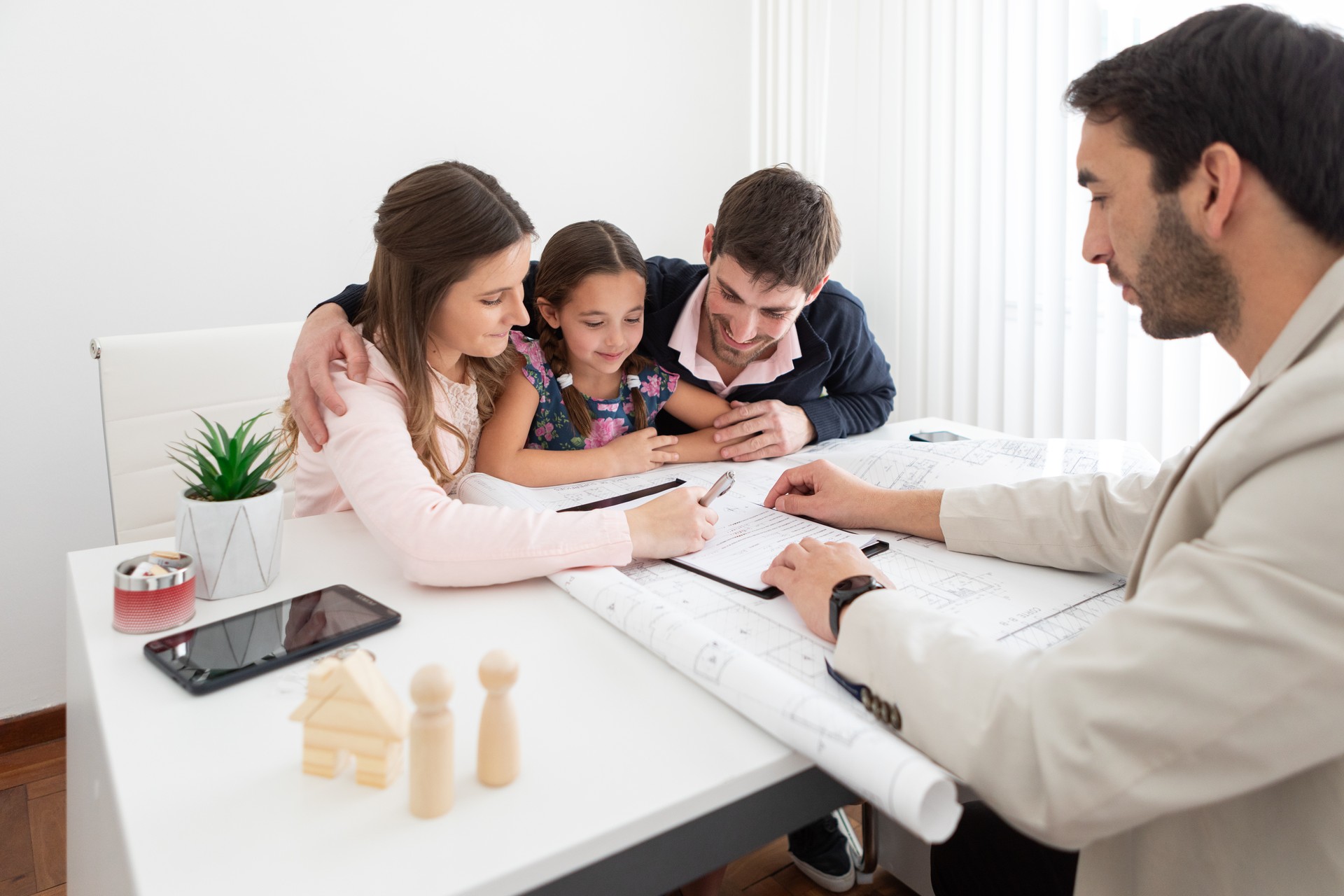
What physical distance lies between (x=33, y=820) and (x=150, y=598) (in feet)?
4.51

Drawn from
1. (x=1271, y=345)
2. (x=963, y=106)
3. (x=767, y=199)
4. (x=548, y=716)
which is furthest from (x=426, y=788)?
(x=963, y=106)

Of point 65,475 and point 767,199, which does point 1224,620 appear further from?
point 65,475

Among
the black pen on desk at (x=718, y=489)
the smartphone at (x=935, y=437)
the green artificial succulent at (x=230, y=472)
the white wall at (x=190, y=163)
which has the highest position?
the white wall at (x=190, y=163)

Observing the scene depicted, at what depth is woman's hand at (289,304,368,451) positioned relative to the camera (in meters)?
1.20

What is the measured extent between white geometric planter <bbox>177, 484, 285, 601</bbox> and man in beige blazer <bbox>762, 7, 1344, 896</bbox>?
0.57 m

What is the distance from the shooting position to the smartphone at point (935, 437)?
169 centimetres

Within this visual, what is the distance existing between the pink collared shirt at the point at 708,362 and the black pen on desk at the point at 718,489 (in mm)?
392

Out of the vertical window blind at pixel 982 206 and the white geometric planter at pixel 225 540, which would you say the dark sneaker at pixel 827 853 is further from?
the vertical window blind at pixel 982 206

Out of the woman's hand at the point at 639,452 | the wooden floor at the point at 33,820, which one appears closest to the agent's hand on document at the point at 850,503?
the woman's hand at the point at 639,452

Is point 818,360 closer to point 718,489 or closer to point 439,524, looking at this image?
point 718,489

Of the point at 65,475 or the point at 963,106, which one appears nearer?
the point at 65,475

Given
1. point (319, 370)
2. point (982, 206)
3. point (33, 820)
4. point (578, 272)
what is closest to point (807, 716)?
point (319, 370)

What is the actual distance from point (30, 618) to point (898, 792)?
219cm

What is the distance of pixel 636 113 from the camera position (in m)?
2.84
